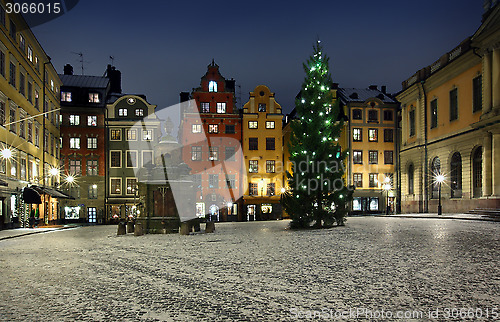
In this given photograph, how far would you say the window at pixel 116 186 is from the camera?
175 ft

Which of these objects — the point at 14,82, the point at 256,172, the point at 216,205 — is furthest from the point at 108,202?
the point at 14,82

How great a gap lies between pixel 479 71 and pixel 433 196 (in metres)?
13.2

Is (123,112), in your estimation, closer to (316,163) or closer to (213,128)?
(213,128)

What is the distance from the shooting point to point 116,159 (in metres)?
53.8

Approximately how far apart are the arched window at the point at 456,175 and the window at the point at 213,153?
91.5 ft

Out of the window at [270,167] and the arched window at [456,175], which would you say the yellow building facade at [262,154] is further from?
the arched window at [456,175]

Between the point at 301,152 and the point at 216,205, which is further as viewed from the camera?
the point at 216,205

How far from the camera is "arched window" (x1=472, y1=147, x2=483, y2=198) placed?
3478cm

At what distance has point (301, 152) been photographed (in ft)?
84.0

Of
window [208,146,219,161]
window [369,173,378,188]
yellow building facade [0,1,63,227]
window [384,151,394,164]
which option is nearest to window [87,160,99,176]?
yellow building facade [0,1,63,227]

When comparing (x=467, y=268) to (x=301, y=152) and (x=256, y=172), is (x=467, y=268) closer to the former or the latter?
(x=301, y=152)

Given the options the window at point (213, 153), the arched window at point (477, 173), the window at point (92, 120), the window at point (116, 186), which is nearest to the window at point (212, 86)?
the window at point (213, 153)

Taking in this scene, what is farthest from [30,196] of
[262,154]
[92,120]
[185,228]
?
[262,154]

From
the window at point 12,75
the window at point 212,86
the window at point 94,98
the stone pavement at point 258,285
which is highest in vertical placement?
the window at point 212,86
